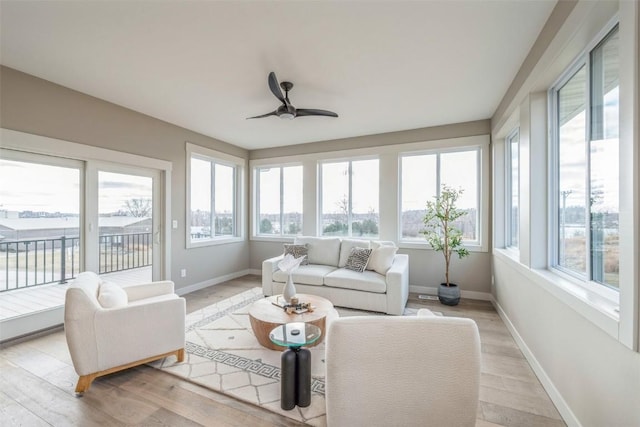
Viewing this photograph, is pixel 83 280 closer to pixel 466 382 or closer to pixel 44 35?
pixel 44 35

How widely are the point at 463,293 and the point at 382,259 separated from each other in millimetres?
1529

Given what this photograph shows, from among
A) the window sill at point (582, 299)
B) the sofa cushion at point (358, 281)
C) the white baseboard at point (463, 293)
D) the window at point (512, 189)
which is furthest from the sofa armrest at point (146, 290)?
the window at point (512, 189)

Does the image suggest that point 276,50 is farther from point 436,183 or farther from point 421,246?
point 421,246

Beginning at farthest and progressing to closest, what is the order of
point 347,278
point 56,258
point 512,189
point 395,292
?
point 347,278 → point 512,189 → point 395,292 → point 56,258

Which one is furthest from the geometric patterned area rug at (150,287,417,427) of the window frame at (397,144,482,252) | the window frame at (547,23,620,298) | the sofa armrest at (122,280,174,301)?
the window frame at (397,144,482,252)

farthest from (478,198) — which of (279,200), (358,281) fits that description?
(279,200)

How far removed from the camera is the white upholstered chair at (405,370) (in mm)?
1244

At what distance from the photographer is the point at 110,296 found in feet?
7.21

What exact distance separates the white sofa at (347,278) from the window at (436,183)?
0.88 meters

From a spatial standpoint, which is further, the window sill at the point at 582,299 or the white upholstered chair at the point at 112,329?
the white upholstered chair at the point at 112,329

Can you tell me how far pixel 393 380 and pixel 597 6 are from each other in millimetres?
2238

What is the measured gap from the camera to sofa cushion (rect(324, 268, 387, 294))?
11.7 ft

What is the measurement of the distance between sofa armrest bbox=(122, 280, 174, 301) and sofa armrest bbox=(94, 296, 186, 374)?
59 centimetres

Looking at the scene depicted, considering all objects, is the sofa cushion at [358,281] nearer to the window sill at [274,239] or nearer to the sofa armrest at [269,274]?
the sofa armrest at [269,274]
